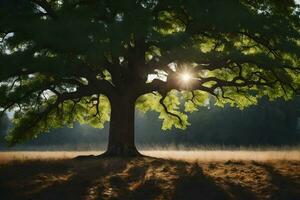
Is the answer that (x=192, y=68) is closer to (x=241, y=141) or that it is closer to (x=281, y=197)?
(x=281, y=197)

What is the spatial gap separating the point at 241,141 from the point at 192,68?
149 ft

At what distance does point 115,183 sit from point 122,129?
8038mm

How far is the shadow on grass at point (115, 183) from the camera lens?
13.2 meters

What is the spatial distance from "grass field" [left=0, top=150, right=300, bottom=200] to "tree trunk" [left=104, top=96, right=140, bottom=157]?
361 cm

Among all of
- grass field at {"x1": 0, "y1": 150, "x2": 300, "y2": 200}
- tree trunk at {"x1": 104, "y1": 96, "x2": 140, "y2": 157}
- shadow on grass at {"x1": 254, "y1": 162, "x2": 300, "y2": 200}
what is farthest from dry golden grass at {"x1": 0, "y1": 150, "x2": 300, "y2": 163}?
shadow on grass at {"x1": 254, "y1": 162, "x2": 300, "y2": 200}

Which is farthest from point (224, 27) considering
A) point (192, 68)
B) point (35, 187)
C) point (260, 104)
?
point (260, 104)

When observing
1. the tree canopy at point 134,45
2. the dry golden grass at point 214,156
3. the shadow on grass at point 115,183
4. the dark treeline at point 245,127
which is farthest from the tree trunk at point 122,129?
the dark treeline at point 245,127

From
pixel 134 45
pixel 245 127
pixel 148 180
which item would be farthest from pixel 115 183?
pixel 245 127

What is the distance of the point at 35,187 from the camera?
46.0ft

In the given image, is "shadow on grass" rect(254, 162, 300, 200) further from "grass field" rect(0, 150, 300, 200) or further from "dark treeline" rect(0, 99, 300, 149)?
"dark treeline" rect(0, 99, 300, 149)

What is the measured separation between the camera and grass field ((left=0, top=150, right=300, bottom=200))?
1321cm

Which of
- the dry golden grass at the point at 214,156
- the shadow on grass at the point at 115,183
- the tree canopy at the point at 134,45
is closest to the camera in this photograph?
the shadow on grass at the point at 115,183

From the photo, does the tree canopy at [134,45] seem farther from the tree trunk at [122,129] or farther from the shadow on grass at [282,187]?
the shadow on grass at [282,187]

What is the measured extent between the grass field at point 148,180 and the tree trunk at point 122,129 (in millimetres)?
3613
